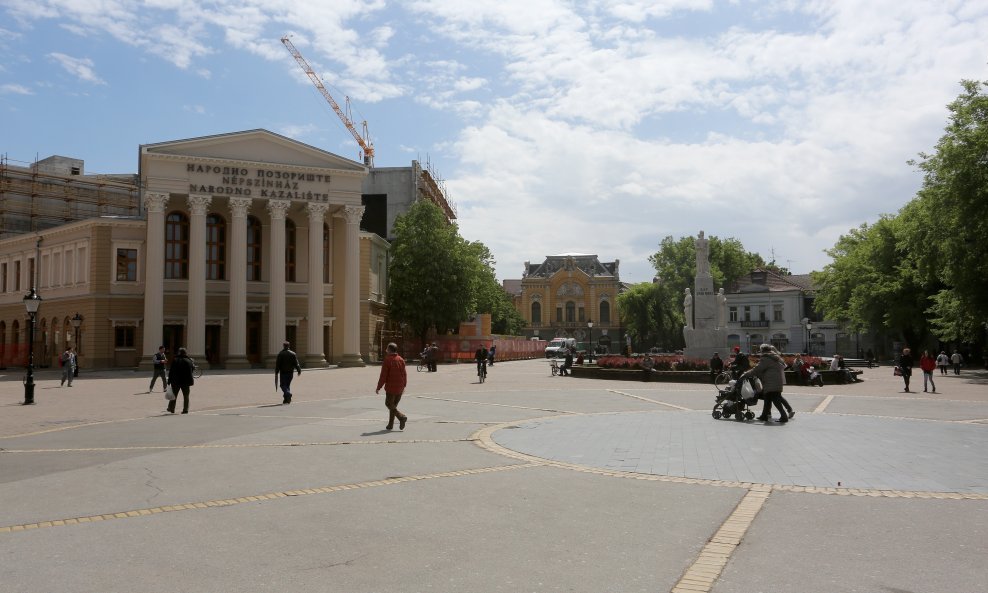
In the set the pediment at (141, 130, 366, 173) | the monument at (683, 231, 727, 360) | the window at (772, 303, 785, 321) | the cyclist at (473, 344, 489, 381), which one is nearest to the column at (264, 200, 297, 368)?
the pediment at (141, 130, 366, 173)

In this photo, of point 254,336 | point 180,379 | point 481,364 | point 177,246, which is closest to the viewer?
point 180,379

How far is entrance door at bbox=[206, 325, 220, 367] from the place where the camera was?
4803cm

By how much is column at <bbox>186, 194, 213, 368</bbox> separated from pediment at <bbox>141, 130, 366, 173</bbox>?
285cm

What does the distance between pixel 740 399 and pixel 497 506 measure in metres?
9.78

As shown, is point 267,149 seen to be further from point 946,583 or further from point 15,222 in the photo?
point 946,583

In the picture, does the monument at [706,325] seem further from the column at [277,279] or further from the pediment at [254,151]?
the column at [277,279]

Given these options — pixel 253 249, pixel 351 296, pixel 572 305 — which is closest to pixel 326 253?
pixel 351 296

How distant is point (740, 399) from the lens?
52.1 feet

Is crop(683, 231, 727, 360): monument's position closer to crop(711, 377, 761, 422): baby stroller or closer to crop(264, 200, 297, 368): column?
crop(711, 377, 761, 422): baby stroller

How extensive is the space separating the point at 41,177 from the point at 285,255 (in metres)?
24.9

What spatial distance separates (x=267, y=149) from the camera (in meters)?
46.9

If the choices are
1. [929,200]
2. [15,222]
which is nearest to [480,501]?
[929,200]

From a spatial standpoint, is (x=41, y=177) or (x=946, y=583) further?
(x=41, y=177)

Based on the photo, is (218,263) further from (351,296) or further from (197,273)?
(351,296)
